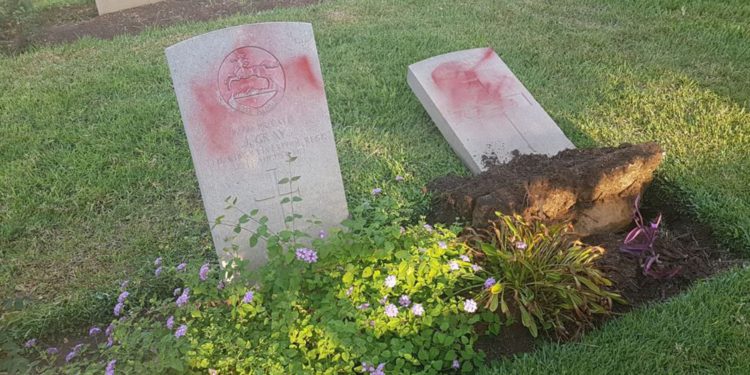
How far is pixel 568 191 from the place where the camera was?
3.20 m

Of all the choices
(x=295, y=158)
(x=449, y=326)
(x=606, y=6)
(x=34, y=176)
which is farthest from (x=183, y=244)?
(x=606, y=6)

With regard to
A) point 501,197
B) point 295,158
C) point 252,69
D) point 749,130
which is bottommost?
point 749,130

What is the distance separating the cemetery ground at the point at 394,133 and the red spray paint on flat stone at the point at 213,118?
348mm

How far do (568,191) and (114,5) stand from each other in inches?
237

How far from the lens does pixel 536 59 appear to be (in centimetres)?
523

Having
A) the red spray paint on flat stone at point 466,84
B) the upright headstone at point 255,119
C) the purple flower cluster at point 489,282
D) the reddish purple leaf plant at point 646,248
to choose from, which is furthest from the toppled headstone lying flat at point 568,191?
the red spray paint on flat stone at point 466,84

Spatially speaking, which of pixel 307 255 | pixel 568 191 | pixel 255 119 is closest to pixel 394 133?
pixel 568 191

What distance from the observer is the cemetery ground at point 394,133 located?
8.95ft

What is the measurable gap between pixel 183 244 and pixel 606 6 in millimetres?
5037

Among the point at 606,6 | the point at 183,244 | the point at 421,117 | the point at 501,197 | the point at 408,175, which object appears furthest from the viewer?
the point at 606,6

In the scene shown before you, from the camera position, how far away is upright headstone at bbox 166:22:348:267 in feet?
8.79

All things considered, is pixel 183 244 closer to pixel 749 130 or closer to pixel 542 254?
pixel 542 254

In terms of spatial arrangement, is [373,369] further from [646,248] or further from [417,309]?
[646,248]

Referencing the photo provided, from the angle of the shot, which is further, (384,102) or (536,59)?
(536,59)
